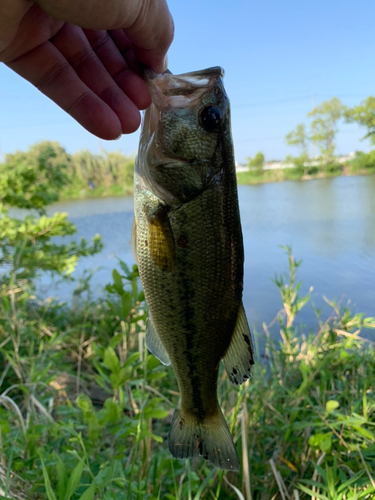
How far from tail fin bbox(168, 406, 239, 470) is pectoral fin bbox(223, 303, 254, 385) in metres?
0.20

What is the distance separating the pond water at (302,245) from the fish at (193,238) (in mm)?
1516

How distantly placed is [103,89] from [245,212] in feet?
29.7

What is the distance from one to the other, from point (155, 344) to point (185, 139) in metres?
0.80

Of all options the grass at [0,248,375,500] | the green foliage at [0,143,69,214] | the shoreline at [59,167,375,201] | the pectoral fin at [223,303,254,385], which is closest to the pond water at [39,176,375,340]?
the grass at [0,248,375,500]

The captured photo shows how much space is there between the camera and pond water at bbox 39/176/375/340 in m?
4.89

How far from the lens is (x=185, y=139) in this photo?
3.98ft

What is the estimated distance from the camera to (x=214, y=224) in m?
1.16

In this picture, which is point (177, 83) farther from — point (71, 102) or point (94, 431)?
point (94, 431)

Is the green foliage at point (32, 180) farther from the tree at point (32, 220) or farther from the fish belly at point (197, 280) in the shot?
the fish belly at point (197, 280)

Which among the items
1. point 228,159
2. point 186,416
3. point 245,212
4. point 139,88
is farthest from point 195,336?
point 245,212

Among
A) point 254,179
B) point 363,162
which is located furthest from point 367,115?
point 254,179

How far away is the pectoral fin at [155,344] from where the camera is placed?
1.32 meters

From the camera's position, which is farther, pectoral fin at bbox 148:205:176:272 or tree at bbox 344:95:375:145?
tree at bbox 344:95:375:145

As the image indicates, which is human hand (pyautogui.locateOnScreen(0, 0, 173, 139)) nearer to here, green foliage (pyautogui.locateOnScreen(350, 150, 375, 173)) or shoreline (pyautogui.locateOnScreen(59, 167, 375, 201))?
shoreline (pyautogui.locateOnScreen(59, 167, 375, 201))
